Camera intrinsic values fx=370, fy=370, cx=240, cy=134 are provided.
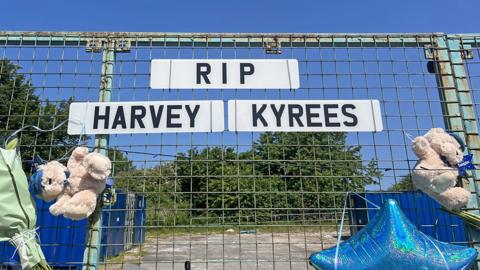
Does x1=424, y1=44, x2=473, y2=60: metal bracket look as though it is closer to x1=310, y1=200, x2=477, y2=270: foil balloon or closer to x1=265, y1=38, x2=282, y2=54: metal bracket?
x1=265, y1=38, x2=282, y2=54: metal bracket

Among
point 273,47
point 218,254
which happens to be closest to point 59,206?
point 273,47

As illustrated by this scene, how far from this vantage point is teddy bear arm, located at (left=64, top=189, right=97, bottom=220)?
180cm

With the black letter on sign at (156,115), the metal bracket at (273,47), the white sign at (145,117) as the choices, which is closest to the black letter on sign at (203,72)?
the white sign at (145,117)

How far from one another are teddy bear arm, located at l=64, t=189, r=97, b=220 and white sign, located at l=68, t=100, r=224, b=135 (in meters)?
0.38

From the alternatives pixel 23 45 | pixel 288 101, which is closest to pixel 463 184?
pixel 288 101

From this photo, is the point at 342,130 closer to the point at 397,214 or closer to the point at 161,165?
the point at 397,214

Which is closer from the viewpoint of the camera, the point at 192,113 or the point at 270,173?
the point at 192,113

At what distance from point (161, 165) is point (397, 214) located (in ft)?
4.14

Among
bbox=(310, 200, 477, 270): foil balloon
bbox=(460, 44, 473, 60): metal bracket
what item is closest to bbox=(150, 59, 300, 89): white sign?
bbox=(310, 200, 477, 270): foil balloon

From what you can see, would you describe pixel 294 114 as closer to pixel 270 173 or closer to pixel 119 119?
pixel 270 173

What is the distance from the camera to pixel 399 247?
163 centimetres

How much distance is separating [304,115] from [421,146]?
646 mm

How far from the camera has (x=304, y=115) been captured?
2096 millimetres

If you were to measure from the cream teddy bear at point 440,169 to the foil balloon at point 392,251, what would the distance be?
0.28m
